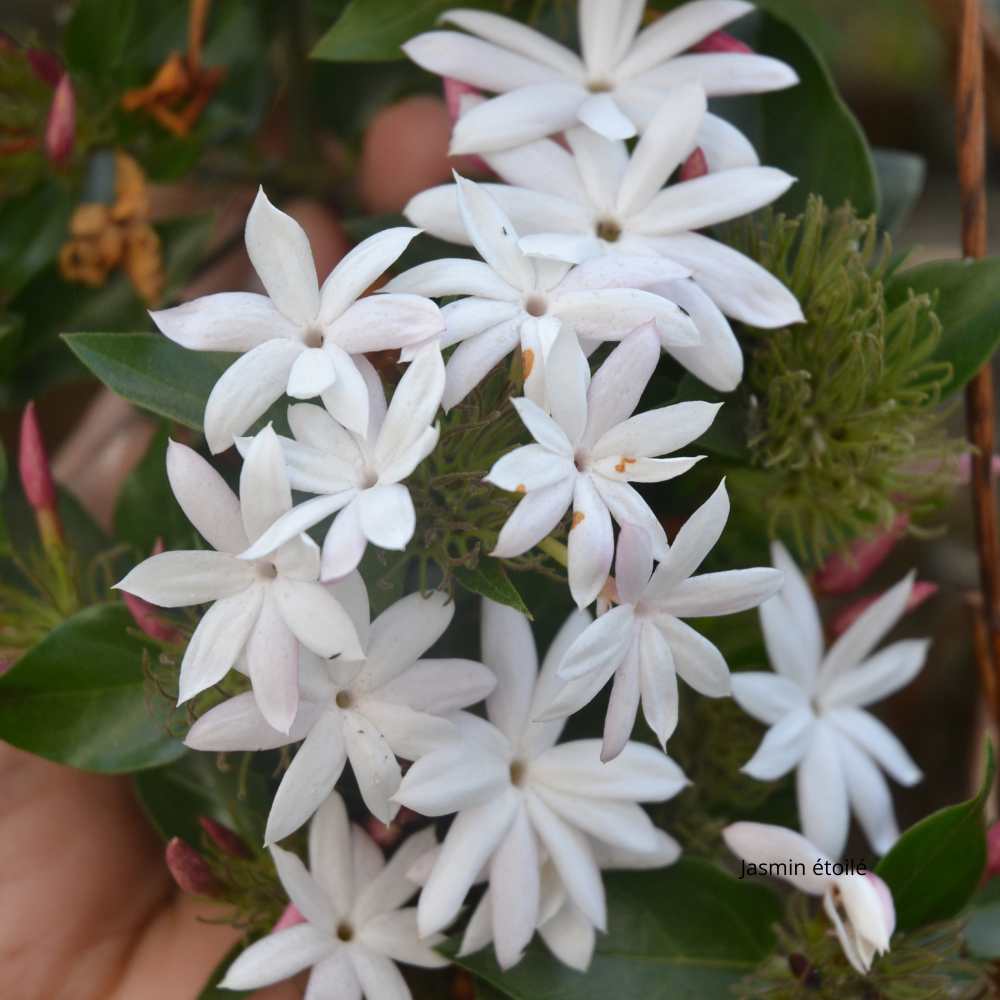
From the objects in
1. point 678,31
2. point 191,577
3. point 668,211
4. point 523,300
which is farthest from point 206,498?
point 678,31

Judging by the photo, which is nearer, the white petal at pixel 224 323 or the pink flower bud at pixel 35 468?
the white petal at pixel 224 323

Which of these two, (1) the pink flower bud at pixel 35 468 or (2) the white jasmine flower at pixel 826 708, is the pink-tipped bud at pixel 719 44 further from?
(1) the pink flower bud at pixel 35 468

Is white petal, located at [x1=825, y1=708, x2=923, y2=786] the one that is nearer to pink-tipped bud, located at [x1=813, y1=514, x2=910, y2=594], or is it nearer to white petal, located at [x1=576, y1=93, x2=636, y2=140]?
pink-tipped bud, located at [x1=813, y1=514, x2=910, y2=594]

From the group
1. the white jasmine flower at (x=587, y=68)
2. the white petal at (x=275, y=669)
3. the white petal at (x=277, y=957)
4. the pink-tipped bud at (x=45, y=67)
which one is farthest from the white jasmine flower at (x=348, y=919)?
the pink-tipped bud at (x=45, y=67)

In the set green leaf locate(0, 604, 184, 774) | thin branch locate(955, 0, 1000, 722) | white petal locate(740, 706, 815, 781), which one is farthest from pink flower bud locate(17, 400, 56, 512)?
thin branch locate(955, 0, 1000, 722)

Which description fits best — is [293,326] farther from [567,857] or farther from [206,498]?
[567,857]
